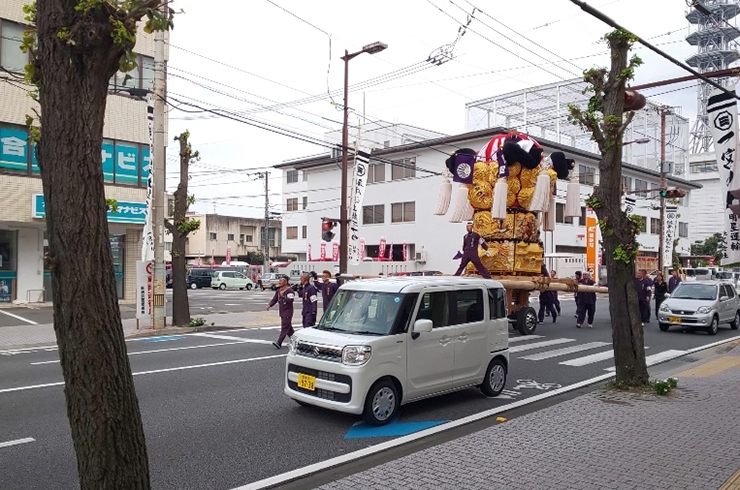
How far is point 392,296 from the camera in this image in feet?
26.9

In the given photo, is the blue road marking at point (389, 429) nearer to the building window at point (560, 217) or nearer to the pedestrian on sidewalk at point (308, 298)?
the pedestrian on sidewalk at point (308, 298)

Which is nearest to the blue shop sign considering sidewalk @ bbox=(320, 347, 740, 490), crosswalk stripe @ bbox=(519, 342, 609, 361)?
crosswalk stripe @ bbox=(519, 342, 609, 361)

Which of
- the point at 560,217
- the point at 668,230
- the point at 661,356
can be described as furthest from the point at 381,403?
the point at 560,217

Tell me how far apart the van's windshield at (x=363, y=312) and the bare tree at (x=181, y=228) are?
10.9m

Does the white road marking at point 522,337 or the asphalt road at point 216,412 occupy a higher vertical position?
the asphalt road at point 216,412

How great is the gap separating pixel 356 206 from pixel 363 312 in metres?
14.7

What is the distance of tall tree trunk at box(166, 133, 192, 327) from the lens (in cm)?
1845

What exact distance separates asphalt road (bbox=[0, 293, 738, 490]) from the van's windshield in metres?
1.19

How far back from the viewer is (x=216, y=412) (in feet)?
27.2

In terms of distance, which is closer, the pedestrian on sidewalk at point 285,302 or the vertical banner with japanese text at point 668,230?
the pedestrian on sidewalk at point 285,302

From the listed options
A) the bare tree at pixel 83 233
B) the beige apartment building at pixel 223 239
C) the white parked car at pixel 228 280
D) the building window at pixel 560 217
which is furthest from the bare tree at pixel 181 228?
the beige apartment building at pixel 223 239

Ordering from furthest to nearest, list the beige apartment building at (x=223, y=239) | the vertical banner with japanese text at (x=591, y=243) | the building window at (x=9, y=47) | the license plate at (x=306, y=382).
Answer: the beige apartment building at (x=223, y=239) < the vertical banner with japanese text at (x=591, y=243) < the building window at (x=9, y=47) < the license plate at (x=306, y=382)

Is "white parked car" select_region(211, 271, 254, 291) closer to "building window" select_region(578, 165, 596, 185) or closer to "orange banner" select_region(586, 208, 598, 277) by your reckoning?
"orange banner" select_region(586, 208, 598, 277)

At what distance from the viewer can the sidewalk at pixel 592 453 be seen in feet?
18.2
